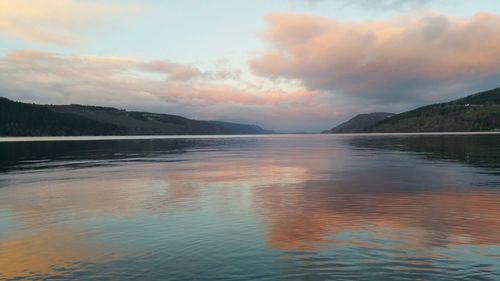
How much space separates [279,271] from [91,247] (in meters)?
9.28

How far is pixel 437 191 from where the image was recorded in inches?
1320

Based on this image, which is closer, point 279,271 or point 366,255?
point 279,271

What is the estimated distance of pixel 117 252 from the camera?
17.2 metres

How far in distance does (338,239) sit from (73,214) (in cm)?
1740

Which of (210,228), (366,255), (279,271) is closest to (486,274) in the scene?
(366,255)

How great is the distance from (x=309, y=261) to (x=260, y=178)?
93.1 ft

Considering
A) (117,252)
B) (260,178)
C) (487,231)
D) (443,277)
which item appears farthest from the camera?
(260,178)

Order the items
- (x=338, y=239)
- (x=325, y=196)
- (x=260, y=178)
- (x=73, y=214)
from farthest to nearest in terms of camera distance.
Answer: (x=260, y=178) → (x=325, y=196) → (x=73, y=214) → (x=338, y=239)

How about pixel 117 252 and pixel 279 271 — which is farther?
pixel 117 252

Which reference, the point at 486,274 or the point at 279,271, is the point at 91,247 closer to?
the point at 279,271

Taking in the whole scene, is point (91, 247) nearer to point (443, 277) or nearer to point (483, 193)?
point (443, 277)

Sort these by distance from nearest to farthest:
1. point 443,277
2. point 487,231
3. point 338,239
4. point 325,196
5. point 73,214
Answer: point 443,277
point 338,239
point 487,231
point 73,214
point 325,196

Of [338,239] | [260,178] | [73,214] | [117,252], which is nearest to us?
[117,252]

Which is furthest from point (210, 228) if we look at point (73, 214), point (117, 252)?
point (73, 214)
